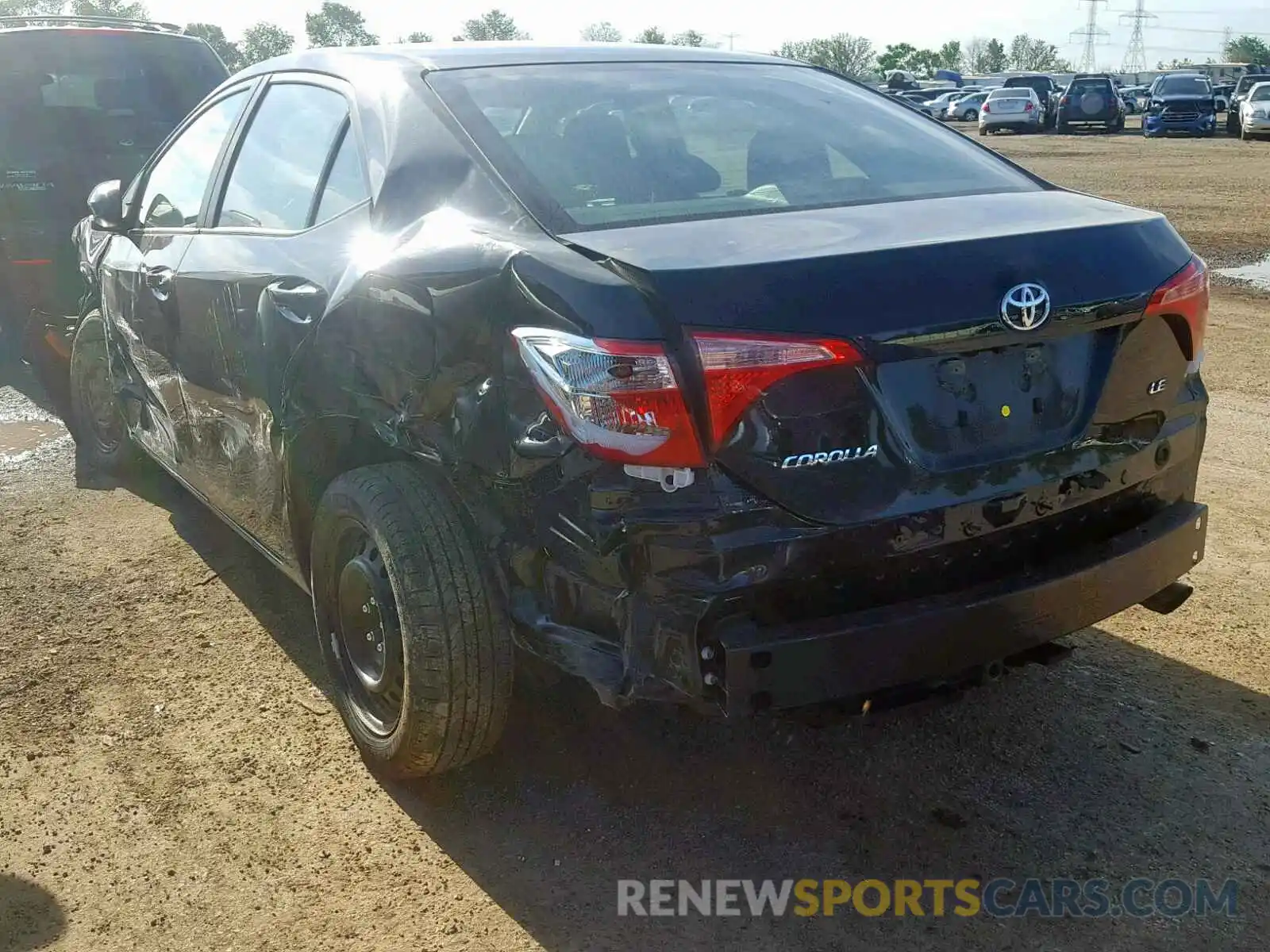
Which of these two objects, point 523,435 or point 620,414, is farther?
point 523,435

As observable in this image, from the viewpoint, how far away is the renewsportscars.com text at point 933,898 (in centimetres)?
254

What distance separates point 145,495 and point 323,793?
9.27ft

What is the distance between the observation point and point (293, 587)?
4344mm

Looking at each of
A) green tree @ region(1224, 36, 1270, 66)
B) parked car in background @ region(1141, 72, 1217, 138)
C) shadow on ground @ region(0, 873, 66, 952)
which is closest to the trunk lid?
shadow on ground @ region(0, 873, 66, 952)

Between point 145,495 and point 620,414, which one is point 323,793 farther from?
point 145,495

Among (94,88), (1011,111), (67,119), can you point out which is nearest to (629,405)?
(67,119)

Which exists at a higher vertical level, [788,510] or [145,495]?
[788,510]

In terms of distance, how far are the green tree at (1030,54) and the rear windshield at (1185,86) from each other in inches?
4914

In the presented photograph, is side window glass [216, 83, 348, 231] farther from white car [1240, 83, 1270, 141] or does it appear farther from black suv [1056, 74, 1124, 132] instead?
black suv [1056, 74, 1124, 132]

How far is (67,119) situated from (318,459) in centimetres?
558

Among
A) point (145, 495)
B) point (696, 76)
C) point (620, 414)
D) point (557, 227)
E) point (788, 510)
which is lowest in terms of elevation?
point (145, 495)

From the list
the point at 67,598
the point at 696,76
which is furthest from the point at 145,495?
the point at 696,76

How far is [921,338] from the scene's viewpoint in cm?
234

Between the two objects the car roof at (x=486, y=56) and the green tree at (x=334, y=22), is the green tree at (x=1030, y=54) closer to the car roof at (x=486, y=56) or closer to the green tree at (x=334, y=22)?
the green tree at (x=334, y=22)
